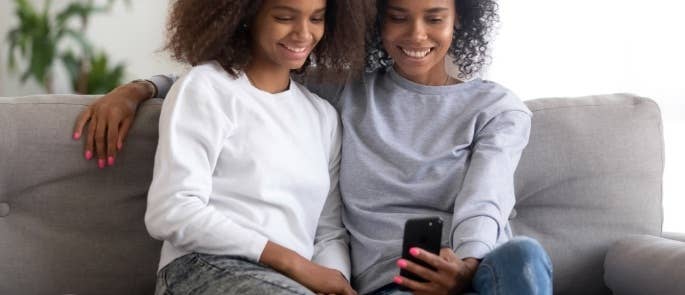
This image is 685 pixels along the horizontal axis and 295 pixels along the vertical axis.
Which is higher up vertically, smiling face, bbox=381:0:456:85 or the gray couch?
smiling face, bbox=381:0:456:85

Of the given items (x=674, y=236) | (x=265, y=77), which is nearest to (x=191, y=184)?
(x=265, y=77)

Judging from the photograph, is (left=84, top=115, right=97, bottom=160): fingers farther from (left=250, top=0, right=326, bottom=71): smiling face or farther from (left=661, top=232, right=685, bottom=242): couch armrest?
(left=661, top=232, right=685, bottom=242): couch armrest

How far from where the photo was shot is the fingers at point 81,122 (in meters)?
1.65

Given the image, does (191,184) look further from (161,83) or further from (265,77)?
(161,83)

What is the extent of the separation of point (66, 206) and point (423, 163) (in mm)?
702

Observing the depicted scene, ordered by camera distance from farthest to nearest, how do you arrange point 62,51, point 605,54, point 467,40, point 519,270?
1. point 62,51
2. point 605,54
3. point 467,40
4. point 519,270

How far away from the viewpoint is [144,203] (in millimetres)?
1717

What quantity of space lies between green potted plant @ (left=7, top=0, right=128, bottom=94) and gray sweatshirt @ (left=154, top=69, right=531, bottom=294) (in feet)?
7.18

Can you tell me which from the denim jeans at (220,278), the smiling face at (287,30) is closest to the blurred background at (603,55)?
the smiling face at (287,30)

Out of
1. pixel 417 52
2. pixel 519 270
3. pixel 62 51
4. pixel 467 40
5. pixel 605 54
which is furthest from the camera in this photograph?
pixel 62 51

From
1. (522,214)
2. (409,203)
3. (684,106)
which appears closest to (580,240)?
(522,214)

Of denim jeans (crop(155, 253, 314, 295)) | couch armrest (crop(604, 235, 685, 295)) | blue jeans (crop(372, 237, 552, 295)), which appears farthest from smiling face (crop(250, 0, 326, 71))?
couch armrest (crop(604, 235, 685, 295))

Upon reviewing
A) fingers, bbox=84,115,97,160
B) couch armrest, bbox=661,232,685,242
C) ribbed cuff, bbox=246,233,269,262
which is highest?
fingers, bbox=84,115,97,160

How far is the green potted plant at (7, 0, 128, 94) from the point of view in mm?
3799
